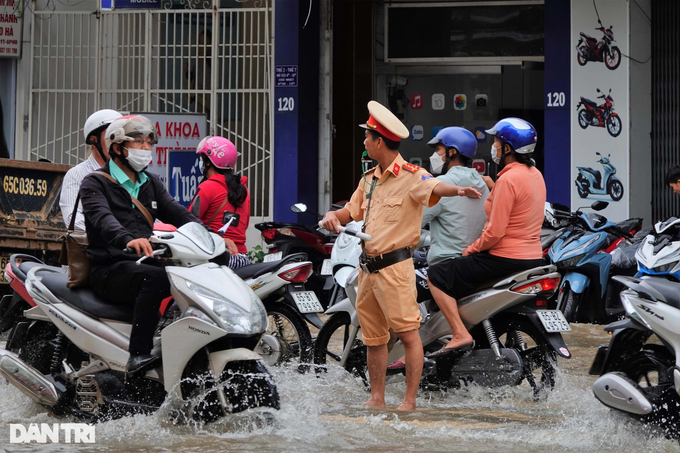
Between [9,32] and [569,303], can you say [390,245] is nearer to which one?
[569,303]

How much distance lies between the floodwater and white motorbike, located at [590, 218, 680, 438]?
20cm

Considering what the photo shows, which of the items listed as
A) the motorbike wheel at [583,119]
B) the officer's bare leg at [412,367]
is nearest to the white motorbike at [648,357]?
the officer's bare leg at [412,367]

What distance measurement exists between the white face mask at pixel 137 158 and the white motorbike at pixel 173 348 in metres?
0.51

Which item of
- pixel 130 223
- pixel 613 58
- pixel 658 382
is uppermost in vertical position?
pixel 613 58

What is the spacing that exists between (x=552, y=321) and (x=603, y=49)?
6457 millimetres

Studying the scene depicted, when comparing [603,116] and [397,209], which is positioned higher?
[603,116]

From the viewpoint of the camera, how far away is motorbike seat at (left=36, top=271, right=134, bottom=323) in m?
5.05

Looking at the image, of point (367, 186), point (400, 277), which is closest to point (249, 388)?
point (400, 277)

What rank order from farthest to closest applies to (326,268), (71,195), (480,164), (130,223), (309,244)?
(480,164) < (309,244) < (326,268) < (71,195) < (130,223)

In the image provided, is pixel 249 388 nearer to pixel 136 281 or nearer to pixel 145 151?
pixel 136 281

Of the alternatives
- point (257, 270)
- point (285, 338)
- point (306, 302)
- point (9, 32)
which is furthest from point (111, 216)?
point (9, 32)

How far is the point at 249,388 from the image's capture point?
15.5ft

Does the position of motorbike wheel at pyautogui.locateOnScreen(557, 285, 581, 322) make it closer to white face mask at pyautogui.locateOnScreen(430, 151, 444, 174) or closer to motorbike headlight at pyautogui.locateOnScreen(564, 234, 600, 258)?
motorbike headlight at pyautogui.locateOnScreen(564, 234, 600, 258)

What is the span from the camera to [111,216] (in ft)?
16.3
